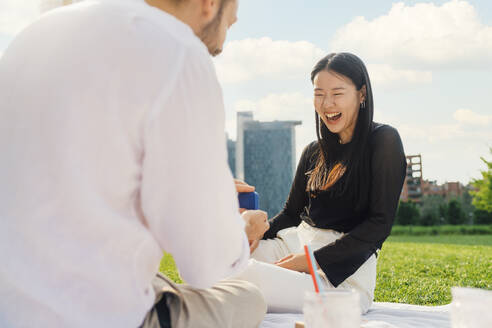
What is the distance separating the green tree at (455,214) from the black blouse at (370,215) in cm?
3345

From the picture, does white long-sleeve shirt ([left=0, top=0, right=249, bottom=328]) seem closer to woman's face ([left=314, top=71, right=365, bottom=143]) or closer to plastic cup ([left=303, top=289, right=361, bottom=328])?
plastic cup ([left=303, top=289, right=361, bottom=328])

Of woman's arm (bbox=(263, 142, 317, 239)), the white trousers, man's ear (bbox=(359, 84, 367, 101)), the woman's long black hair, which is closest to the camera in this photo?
the white trousers

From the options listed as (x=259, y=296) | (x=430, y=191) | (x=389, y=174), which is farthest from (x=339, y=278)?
(x=430, y=191)

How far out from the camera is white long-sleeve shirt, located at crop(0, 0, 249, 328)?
0.95 metres

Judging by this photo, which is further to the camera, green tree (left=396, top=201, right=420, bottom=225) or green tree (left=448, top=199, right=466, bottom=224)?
green tree (left=448, top=199, right=466, bottom=224)

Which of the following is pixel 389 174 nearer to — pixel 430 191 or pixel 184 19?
pixel 184 19

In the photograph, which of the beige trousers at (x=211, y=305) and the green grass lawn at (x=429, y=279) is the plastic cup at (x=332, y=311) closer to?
the beige trousers at (x=211, y=305)

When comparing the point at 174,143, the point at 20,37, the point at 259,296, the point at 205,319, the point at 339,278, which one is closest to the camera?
the point at 174,143

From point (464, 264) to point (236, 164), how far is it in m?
31.1

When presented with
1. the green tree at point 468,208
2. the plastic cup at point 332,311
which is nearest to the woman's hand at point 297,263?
the plastic cup at point 332,311

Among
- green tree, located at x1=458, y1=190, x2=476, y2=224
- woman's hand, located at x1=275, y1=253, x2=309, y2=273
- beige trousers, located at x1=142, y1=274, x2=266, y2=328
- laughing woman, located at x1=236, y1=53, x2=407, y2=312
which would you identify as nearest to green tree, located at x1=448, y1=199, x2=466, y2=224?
green tree, located at x1=458, y1=190, x2=476, y2=224

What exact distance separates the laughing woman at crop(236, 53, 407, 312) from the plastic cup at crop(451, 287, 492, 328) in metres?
1.18

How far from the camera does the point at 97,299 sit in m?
1.00

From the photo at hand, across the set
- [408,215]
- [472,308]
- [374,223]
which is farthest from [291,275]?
[408,215]
